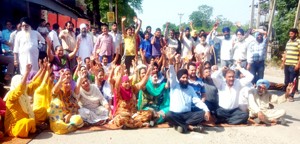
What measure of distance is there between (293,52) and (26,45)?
671 centimetres

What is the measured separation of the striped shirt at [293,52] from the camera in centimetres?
769

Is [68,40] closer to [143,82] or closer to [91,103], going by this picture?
[91,103]

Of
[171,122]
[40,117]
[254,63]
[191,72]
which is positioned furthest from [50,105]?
[254,63]

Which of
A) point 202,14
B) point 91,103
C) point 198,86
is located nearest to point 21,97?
point 91,103

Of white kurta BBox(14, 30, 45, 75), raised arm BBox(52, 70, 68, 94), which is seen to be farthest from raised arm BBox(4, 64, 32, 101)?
white kurta BBox(14, 30, 45, 75)

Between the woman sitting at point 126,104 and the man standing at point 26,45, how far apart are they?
243 centimetres

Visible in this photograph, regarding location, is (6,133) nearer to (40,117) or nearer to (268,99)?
(40,117)

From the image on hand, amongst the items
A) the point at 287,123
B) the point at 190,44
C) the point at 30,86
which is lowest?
the point at 287,123

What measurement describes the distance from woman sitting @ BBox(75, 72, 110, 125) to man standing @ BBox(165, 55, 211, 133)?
1222mm

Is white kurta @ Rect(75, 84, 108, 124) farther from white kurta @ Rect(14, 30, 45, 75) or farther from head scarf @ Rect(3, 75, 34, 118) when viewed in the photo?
white kurta @ Rect(14, 30, 45, 75)

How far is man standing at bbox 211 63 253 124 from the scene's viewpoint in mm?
5652

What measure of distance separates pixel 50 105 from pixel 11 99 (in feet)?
2.28

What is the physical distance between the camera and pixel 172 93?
5.32 metres

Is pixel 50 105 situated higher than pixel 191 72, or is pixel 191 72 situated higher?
pixel 191 72
